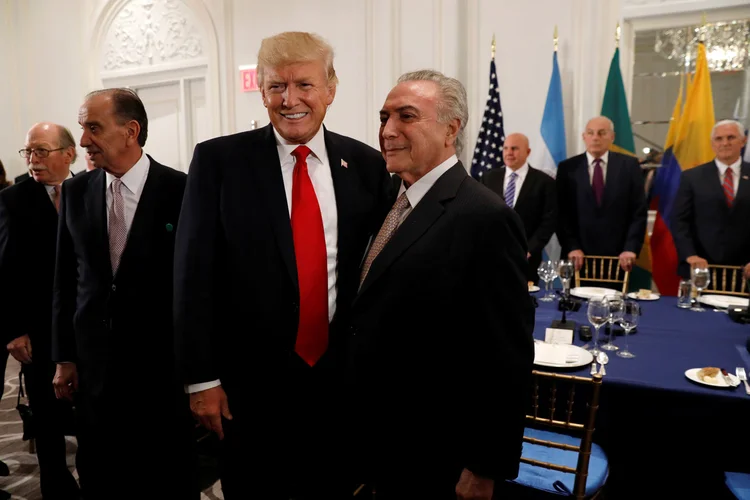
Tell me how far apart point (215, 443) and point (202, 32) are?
4887 mm

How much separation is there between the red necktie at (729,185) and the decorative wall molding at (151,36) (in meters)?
5.23

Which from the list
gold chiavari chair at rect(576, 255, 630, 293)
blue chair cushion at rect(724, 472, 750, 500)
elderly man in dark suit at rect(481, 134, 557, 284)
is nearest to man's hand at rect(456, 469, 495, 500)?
blue chair cushion at rect(724, 472, 750, 500)

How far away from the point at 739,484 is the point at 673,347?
2.05 ft

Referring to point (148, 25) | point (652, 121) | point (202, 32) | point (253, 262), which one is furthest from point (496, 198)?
point (148, 25)

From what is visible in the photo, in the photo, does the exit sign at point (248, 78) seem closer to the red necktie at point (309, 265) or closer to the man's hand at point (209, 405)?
the red necktie at point (309, 265)

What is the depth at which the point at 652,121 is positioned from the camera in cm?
469

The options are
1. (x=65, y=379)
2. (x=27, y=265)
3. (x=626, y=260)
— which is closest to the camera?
(x=65, y=379)

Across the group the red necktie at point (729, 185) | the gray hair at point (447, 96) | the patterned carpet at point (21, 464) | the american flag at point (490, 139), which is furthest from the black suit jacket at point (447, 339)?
the american flag at point (490, 139)

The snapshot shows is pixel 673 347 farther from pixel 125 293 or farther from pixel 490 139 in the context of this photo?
pixel 490 139

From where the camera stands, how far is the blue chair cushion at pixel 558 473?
1.77m

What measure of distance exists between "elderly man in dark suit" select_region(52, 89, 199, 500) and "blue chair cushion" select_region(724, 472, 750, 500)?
5.90 feet

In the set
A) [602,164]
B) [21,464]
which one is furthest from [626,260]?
[21,464]

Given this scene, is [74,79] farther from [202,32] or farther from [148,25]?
[202,32]

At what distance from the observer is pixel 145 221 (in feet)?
6.02
